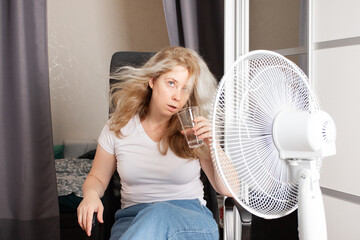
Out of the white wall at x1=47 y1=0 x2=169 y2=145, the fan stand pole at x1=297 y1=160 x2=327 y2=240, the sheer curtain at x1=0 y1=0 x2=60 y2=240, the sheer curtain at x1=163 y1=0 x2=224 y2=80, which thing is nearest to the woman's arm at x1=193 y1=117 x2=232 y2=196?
the fan stand pole at x1=297 y1=160 x2=327 y2=240

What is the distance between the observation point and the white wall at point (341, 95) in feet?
4.91

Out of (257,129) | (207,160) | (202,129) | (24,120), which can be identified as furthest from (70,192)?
(257,129)

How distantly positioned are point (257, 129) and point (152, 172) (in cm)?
61

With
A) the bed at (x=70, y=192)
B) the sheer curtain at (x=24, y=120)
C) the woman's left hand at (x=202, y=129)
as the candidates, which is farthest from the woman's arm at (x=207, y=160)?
the bed at (x=70, y=192)

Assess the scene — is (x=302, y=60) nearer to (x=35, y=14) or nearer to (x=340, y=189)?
(x=340, y=189)

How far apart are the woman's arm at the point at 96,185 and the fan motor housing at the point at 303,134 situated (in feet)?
1.79

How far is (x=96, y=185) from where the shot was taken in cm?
135

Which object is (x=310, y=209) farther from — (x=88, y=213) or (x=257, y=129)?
(x=88, y=213)

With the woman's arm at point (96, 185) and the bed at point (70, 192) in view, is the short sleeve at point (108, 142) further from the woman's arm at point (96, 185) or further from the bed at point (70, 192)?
the bed at point (70, 192)

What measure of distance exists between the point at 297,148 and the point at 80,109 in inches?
111

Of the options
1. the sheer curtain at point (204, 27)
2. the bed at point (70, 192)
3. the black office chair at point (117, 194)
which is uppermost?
the sheer curtain at point (204, 27)

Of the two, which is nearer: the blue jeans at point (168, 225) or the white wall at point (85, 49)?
the blue jeans at point (168, 225)

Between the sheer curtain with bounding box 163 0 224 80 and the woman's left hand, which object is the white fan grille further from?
the sheer curtain with bounding box 163 0 224 80

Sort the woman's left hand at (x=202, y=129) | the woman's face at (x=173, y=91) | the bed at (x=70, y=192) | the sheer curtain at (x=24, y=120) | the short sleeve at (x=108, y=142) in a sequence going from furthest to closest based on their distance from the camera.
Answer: the bed at (x=70, y=192), the sheer curtain at (x=24, y=120), the short sleeve at (x=108, y=142), the woman's face at (x=173, y=91), the woman's left hand at (x=202, y=129)
